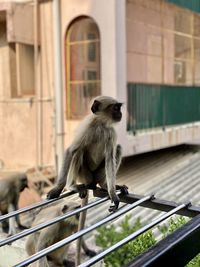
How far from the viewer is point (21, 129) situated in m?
Answer: 7.48

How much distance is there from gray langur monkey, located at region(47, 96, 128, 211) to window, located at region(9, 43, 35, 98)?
15.7ft

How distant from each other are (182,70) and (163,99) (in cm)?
191

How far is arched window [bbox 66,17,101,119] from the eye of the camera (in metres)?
6.70

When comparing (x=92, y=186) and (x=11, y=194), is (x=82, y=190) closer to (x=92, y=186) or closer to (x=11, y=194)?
(x=92, y=186)

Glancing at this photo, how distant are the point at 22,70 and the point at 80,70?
114 centimetres

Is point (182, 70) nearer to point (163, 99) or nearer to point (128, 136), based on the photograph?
point (163, 99)

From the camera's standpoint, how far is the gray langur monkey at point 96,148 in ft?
8.89

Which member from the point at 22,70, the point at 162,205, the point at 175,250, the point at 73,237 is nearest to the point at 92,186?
the point at 162,205

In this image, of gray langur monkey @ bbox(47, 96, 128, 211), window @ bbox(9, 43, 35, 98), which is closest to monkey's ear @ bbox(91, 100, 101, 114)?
gray langur monkey @ bbox(47, 96, 128, 211)

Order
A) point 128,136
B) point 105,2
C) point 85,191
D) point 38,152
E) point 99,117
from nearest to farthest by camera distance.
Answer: point 85,191 → point 99,117 → point 105,2 → point 128,136 → point 38,152

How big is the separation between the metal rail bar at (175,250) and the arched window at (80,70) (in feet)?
19.0

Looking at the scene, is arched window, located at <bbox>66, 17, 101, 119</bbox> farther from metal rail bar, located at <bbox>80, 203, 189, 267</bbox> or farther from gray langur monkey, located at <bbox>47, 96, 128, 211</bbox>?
metal rail bar, located at <bbox>80, 203, 189, 267</bbox>

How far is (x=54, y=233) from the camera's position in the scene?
2721 mm

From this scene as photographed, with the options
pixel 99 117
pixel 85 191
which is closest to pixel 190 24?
pixel 99 117
